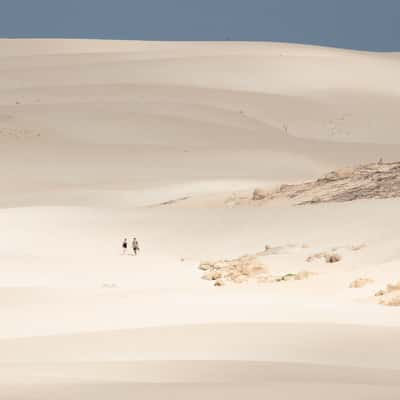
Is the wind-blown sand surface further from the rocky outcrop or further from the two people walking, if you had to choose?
the rocky outcrop

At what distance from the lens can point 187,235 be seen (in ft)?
69.7

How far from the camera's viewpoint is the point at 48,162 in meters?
39.9

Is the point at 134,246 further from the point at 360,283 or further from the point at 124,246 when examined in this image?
the point at 360,283

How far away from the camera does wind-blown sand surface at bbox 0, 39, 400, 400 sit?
780 centimetres

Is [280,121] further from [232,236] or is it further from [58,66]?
[232,236]

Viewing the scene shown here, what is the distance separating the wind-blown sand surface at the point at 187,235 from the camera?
7801 millimetres

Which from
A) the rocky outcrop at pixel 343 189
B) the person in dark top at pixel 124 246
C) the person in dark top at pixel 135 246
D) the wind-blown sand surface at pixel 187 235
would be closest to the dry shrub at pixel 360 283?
the wind-blown sand surface at pixel 187 235

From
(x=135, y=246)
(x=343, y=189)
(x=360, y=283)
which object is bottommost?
(x=360, y=283)

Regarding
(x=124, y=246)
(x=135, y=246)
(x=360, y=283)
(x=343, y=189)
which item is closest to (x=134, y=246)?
(x=135, y=246)

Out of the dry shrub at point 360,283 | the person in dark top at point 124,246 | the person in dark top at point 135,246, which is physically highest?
the person in dark top at point 124,246

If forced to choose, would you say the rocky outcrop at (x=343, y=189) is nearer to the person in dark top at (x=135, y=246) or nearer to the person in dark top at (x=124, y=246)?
the person in dark top at (x=124, y=246)

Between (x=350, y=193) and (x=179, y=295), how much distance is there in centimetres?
952

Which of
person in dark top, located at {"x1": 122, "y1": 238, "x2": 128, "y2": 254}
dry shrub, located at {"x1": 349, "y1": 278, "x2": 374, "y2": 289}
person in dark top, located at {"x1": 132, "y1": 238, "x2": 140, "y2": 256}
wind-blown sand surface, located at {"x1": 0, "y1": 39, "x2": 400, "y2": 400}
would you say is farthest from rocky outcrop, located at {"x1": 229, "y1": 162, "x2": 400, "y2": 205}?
dry shrub, located at {"x1": 349, "y1": 278, "x2": 374, "y2": 289}

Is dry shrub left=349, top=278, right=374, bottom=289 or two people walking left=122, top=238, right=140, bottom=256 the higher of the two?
two people walking left=122, top=238, right=140, bottom=256
